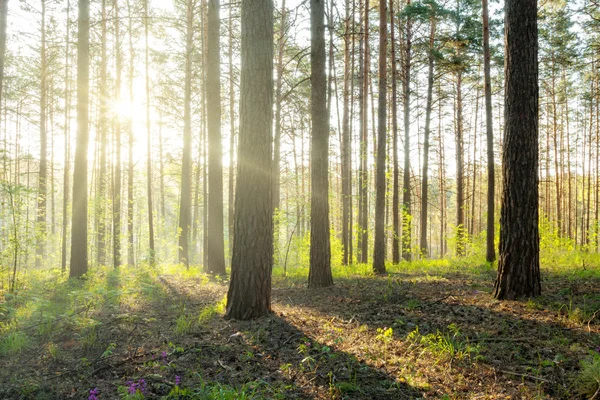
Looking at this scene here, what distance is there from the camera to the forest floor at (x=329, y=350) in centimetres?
297

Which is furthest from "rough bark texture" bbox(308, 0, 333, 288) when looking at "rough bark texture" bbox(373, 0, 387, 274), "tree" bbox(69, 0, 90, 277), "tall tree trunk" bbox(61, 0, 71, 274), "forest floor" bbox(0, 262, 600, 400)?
"tall tree trunk" bbox(61, 0, 71, 274)

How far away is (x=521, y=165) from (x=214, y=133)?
834 centimetres

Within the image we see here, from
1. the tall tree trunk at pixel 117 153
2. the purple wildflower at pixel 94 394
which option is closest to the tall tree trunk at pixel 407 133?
the purple wildflower at pixel 94 394

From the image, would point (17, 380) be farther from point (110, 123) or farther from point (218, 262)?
point (110, 123)

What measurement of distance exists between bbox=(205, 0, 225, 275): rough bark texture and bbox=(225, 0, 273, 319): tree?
216 inches

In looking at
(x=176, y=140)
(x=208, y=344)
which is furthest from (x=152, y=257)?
(x=208, y=344)

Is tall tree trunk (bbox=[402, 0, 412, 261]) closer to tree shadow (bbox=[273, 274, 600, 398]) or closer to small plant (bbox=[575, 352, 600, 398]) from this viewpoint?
tree shadow (bbox=[273, 274, 600, 398])

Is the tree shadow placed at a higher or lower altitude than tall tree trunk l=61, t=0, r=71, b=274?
lower

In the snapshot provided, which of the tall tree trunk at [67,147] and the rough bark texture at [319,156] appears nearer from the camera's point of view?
the rough bark texture at [319,156]

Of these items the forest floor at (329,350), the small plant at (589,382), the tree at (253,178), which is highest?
the tree at (253,178)

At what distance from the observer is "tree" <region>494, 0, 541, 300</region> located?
5.10 m

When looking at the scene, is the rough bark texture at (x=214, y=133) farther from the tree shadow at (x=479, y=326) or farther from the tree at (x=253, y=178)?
the tree at (x=253, y=178)

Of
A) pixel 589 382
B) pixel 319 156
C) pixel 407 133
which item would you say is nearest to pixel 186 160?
pixel 319 156

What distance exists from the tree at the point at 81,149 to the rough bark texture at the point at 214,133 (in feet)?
11.9
